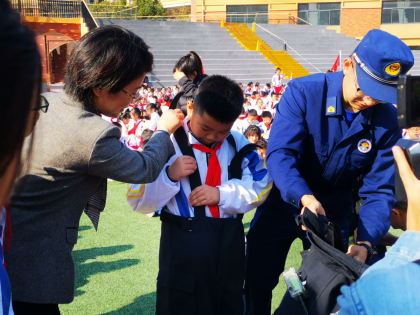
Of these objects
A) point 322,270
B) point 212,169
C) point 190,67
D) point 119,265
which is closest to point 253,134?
point 190,67

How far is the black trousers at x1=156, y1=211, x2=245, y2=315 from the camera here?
1.84 metres

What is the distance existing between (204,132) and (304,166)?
57cm

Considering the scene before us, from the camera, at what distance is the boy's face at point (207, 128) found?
1.97 meters

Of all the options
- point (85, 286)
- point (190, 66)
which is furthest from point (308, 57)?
point (85, 286)

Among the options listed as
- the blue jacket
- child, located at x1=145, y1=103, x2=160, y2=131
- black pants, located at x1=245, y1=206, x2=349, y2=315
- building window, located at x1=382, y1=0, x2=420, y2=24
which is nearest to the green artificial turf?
black pants, located at x1=245, y1=206, x2=349, y2=315

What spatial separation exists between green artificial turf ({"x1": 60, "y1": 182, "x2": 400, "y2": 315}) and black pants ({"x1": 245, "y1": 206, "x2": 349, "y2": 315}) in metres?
0.89

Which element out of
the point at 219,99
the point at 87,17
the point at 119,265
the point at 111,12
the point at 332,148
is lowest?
the point at 119,265

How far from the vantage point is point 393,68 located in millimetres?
1801

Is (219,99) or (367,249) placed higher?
(219,99)

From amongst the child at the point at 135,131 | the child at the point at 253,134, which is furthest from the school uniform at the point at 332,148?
the child at the point at 135,131

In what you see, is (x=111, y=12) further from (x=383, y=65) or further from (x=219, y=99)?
(x=383, y=65)

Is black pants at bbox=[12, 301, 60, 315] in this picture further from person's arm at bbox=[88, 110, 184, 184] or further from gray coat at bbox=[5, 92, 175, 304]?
person's arm at bbox=[88, 110, 184, 184]

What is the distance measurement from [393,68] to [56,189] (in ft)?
4.79

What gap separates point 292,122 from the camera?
2.04 meters
